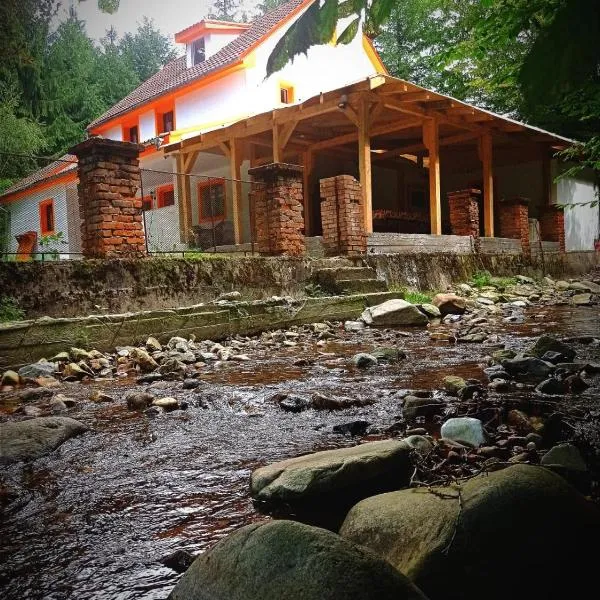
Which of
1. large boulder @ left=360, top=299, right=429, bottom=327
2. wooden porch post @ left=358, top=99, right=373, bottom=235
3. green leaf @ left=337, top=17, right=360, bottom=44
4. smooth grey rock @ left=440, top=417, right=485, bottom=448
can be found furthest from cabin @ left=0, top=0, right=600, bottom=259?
green leaf @ left=337, top=17, right=360, bottom=44

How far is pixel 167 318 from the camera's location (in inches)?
236

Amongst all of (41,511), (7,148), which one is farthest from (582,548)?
(7,148)

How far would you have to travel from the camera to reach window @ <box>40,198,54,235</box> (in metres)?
19.5

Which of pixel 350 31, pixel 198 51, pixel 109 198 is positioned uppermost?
pixel 198 51

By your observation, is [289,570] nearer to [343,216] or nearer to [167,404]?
[167,404]

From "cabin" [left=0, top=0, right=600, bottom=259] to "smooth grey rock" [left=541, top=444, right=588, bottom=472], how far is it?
312 inches

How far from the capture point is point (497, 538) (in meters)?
1.31

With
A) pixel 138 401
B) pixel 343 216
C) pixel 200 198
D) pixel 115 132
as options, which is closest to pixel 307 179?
pixel 200 198

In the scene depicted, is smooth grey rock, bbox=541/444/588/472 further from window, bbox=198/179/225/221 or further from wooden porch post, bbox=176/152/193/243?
window, bbox=198/179/225/221

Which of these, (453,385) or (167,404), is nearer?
(167,404)

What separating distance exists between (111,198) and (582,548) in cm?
615

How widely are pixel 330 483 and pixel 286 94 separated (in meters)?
17.7

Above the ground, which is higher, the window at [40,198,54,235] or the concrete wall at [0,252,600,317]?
the window at [40,198,54,235]

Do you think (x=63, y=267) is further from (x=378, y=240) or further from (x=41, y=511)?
(x=378, y=240)
